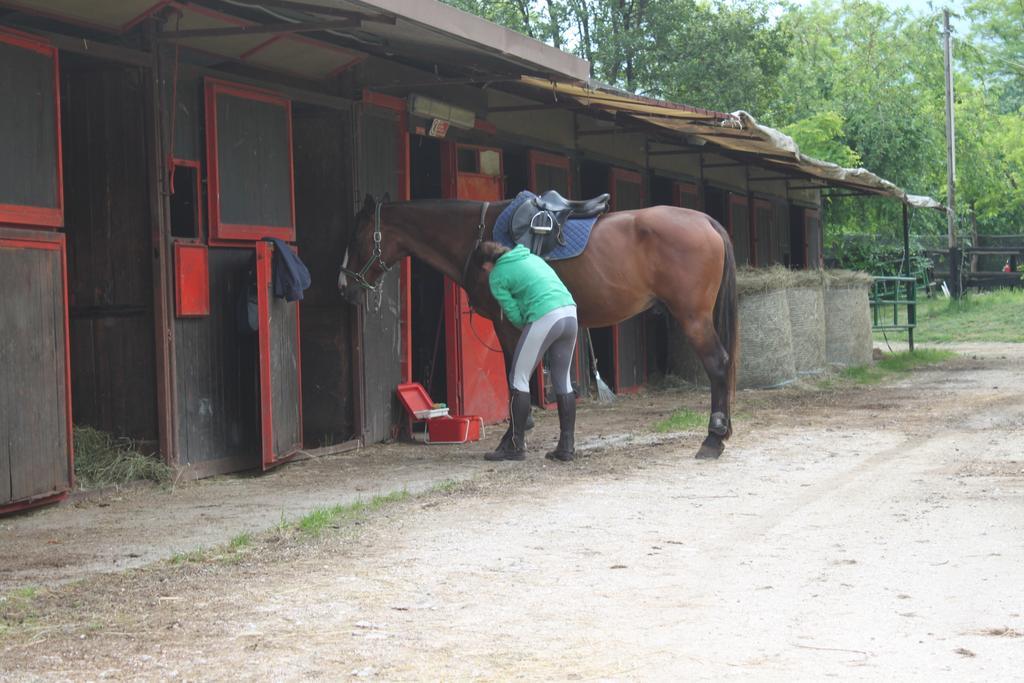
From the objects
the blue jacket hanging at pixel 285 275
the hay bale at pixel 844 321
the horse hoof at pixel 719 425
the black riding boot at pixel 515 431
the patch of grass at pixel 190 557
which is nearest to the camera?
the patch of grass at pixel 190 557

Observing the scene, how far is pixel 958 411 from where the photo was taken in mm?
11477

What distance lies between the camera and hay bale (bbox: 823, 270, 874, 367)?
16641 millimetres

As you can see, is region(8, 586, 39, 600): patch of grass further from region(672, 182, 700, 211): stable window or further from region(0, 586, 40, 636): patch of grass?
region(672, 182, 700, 211): stable window

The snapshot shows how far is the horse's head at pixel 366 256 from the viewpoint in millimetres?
9172

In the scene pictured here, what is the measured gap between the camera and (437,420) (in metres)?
10.0

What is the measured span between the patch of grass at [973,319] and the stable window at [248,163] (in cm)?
1788

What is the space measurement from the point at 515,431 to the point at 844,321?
365 inches

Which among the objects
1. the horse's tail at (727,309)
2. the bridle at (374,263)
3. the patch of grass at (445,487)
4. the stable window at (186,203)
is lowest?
the patch of grass at (445,487)

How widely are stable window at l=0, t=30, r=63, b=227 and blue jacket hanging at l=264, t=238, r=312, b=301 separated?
67.4 inches

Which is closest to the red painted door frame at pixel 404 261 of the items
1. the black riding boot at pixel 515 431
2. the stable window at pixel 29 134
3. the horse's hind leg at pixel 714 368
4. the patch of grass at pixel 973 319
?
the black riding boot at pixel 515 431

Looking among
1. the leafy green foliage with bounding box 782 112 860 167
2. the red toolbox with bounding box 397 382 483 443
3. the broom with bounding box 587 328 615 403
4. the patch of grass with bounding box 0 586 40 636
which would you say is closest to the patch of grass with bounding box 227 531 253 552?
the patch of grass with bounding box 0 586 40 636

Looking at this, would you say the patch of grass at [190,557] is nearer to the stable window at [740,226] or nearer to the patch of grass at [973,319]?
the stable window at [740,226]

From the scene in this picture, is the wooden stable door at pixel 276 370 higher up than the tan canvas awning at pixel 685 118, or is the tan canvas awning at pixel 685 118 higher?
the tan canvas awning at pixel 685 118

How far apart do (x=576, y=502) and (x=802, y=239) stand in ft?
56.4
